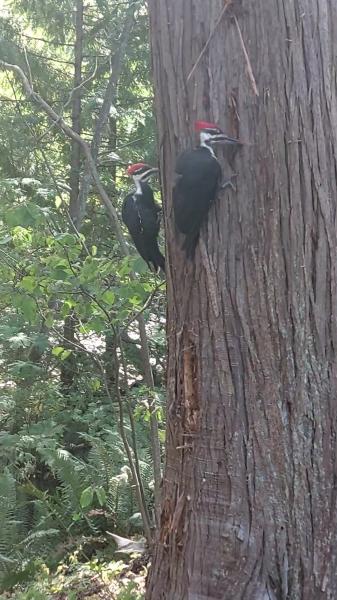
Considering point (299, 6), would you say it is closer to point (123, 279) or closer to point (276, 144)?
point (276, 144)

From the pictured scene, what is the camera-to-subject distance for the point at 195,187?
1.85 meters

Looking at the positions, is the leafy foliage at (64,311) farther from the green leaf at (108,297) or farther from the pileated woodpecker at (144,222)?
the pileated woodpecker at (144,222)

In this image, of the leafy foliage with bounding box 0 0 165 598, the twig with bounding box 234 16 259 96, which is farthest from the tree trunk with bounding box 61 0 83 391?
the twig with bounding box 234 16 259 96

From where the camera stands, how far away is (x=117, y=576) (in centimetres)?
407

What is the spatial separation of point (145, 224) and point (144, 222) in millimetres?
11

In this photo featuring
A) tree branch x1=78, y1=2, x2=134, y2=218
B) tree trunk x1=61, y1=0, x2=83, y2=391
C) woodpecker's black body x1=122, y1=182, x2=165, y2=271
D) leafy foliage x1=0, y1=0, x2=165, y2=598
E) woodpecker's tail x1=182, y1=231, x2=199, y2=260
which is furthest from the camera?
tree trunk x1=61, y1=0, x2=83, y2=391

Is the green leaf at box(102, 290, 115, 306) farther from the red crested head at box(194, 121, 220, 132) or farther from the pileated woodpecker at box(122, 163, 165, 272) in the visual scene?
the red crested head at box(194, 121, 220, 132)

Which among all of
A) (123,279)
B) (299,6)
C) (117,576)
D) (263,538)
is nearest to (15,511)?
(117,576)

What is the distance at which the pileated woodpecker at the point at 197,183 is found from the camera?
184cm

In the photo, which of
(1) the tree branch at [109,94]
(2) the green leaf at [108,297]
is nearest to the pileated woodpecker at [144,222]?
(2) the green leaf at [108,297]

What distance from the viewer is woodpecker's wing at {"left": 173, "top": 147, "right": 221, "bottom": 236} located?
1.84 m

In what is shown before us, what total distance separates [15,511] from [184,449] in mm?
3897

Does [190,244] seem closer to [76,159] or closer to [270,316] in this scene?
[270,316]

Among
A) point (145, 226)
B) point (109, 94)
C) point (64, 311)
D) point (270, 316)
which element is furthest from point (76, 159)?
point (270, 316)
